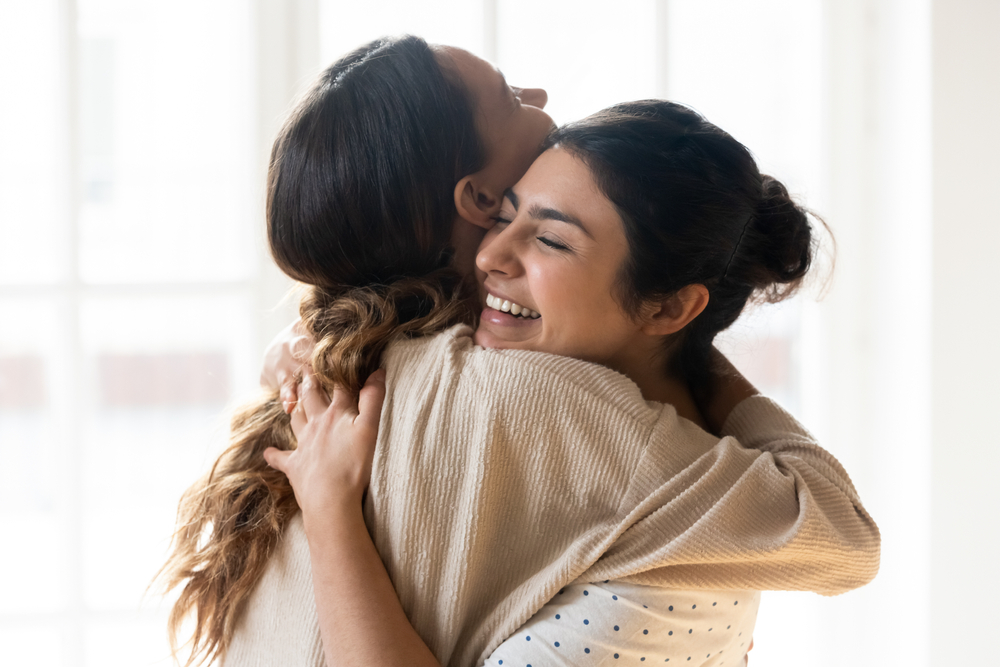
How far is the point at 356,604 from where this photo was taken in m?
0.74

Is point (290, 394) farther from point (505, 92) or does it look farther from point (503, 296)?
point (505, 92)

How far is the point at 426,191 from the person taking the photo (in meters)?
0.90

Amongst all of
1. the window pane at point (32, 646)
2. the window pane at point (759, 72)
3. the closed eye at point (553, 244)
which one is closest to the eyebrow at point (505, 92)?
the closed eye at point (553, 244)

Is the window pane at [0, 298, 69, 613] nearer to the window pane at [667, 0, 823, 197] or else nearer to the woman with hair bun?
the woman with hair bun

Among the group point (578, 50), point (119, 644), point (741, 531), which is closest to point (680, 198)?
point (741, 531)

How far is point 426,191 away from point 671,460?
42cm

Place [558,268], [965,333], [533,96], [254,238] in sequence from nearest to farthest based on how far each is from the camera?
1. [558,268]
2. [533,96]
3. [965,333]
4. [254,238]

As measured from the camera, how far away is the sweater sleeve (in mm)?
699

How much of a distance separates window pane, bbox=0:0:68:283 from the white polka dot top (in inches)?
56.4

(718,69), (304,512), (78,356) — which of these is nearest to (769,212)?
(304,512)

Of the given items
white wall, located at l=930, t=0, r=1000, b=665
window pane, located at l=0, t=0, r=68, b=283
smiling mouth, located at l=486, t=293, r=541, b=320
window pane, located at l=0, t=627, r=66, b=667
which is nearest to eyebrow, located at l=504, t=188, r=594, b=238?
smiling mouth, located at l=486, t=293, r=541, b=320

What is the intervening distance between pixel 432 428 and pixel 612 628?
0.26m

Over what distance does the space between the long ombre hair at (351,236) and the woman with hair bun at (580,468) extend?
55 mm

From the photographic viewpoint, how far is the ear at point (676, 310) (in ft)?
2.79
